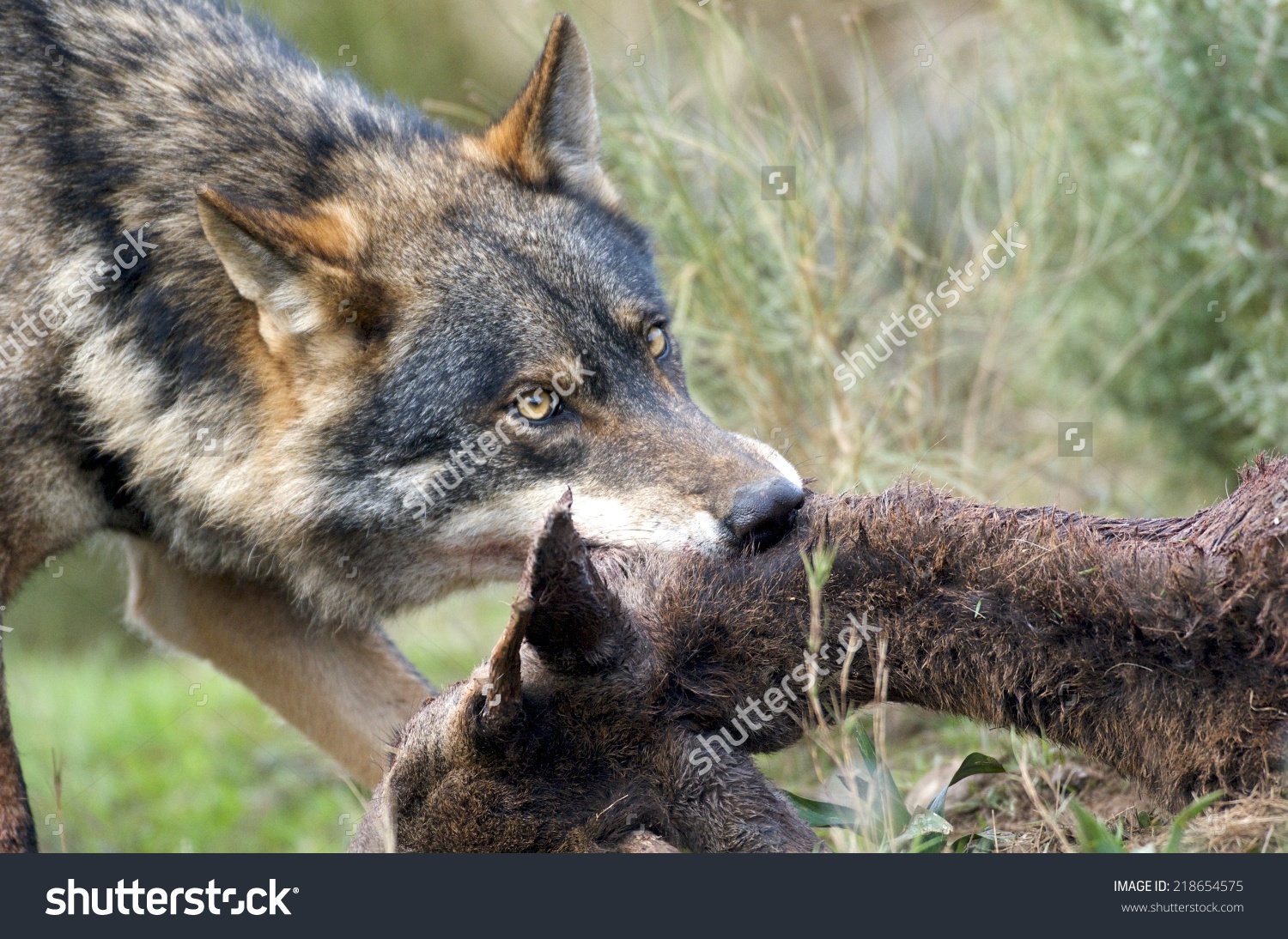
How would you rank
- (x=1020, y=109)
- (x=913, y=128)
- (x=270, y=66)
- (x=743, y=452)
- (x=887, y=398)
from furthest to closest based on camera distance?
1. (x=913, y=128)
2. (x=1020, y=109)
3. (x=887, y=398)
4. (x=270, y=66)
5. (x=743, y=452)

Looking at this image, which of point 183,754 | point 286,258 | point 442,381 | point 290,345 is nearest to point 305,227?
point 286,258

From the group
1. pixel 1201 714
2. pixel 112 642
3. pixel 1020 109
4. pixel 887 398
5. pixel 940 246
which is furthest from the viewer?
pixel 112 642

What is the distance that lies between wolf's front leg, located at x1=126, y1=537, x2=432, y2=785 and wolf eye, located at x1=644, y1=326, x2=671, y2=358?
1545 mm

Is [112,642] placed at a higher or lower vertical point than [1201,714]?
lower

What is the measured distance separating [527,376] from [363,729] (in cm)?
161

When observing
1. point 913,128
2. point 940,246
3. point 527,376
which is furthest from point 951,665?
point 913,128

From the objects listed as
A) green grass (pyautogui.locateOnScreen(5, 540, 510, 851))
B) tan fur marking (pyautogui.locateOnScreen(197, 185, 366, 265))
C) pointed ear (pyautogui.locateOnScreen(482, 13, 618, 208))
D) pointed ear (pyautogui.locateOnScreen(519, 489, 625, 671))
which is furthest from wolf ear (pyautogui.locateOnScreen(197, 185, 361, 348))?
pointed ear (pyautogui.locateOnScreen(519, 489, 625, 671))

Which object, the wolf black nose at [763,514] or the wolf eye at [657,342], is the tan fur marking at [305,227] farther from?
the wolf black nose at [763,514]

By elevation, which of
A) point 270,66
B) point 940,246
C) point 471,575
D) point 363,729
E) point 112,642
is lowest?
point 112,642

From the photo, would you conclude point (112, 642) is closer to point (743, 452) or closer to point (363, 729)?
point (363, 729)

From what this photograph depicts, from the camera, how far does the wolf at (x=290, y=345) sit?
3.89m

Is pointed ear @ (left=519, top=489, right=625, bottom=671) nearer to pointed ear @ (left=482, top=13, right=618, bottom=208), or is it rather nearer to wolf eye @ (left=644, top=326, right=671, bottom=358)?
Answer: wolf eye @ (left=644, top=326, right=671, bottom=358)

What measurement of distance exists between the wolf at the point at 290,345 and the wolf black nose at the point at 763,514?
30 cm

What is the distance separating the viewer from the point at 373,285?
3994 millimetres
